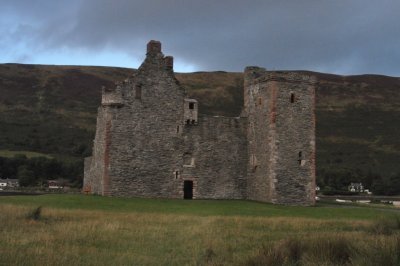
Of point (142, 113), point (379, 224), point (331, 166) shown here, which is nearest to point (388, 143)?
point (331, 166)

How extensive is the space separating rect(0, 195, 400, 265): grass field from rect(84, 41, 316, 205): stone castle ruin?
12685 mm

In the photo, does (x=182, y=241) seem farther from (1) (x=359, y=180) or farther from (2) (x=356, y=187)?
(1) (x=359, y=180)

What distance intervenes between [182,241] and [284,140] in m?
21.5

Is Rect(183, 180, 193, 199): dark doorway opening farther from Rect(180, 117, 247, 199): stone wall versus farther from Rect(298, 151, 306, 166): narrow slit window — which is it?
Rect(298, 151, 306, 166): narrow slit window

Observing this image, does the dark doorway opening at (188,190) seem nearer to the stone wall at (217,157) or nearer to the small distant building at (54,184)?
the stone wall at (217,157)

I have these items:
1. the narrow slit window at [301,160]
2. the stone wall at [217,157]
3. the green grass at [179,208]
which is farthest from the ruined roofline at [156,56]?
the narrow slit window at [301,160]

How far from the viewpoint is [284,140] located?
120 ft

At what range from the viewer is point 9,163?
79562mm

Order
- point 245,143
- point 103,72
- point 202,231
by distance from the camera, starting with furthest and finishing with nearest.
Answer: point 103,72 → point 245,143 → point 202,231

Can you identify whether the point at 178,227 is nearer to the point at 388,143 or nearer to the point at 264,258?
the point at 264,258

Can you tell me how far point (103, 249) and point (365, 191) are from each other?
6739 cm

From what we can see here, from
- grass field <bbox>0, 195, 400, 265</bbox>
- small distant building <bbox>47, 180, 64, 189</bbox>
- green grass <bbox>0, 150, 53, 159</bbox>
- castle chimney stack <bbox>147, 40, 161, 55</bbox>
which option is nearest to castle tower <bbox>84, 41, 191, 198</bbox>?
castle chimney stack <bbox>147, 40, 161, 55</bbox>

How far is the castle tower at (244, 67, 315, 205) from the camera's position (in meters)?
36.2

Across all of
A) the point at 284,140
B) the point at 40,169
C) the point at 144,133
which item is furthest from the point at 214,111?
the point at 144,133
